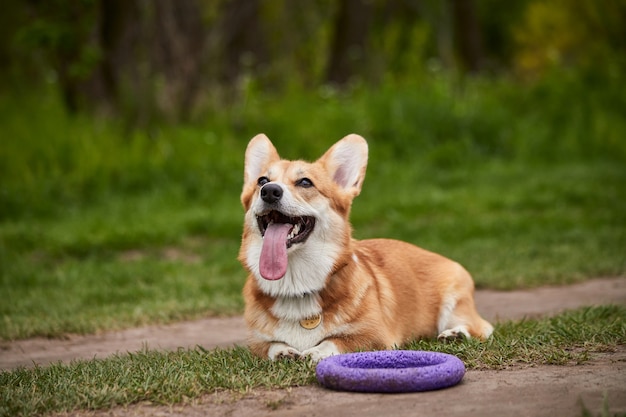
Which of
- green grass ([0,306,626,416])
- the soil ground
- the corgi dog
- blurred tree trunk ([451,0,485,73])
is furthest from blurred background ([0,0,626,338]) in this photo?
blurred tree trunk ([451,0,485,73])

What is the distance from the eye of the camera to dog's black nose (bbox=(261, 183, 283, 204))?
510 centimetres

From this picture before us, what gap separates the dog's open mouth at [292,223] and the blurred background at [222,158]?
238 centimetres

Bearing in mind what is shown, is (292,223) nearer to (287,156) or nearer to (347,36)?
(287,156)

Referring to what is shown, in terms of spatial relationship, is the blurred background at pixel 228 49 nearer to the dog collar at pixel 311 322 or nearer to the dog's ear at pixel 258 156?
the dog's ear at pixel 258 156

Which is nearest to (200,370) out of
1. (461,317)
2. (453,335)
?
(453,335)

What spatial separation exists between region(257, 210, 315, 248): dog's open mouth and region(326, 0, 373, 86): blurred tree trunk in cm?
1412

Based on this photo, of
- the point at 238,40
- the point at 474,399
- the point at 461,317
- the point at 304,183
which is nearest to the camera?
the point at 474,399

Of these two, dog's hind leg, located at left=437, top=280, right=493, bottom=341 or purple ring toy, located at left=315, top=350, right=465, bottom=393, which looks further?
dog's hind leg, located at left=437, top=280, right=493, bottom=341

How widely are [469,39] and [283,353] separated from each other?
63.6ft

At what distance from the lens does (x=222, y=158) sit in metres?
13.0

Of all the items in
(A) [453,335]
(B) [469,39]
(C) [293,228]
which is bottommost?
(A) [453,335]

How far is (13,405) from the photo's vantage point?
4.33 metres

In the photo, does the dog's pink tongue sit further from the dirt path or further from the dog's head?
the dirt path

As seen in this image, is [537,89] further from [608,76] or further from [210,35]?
[210,35]
